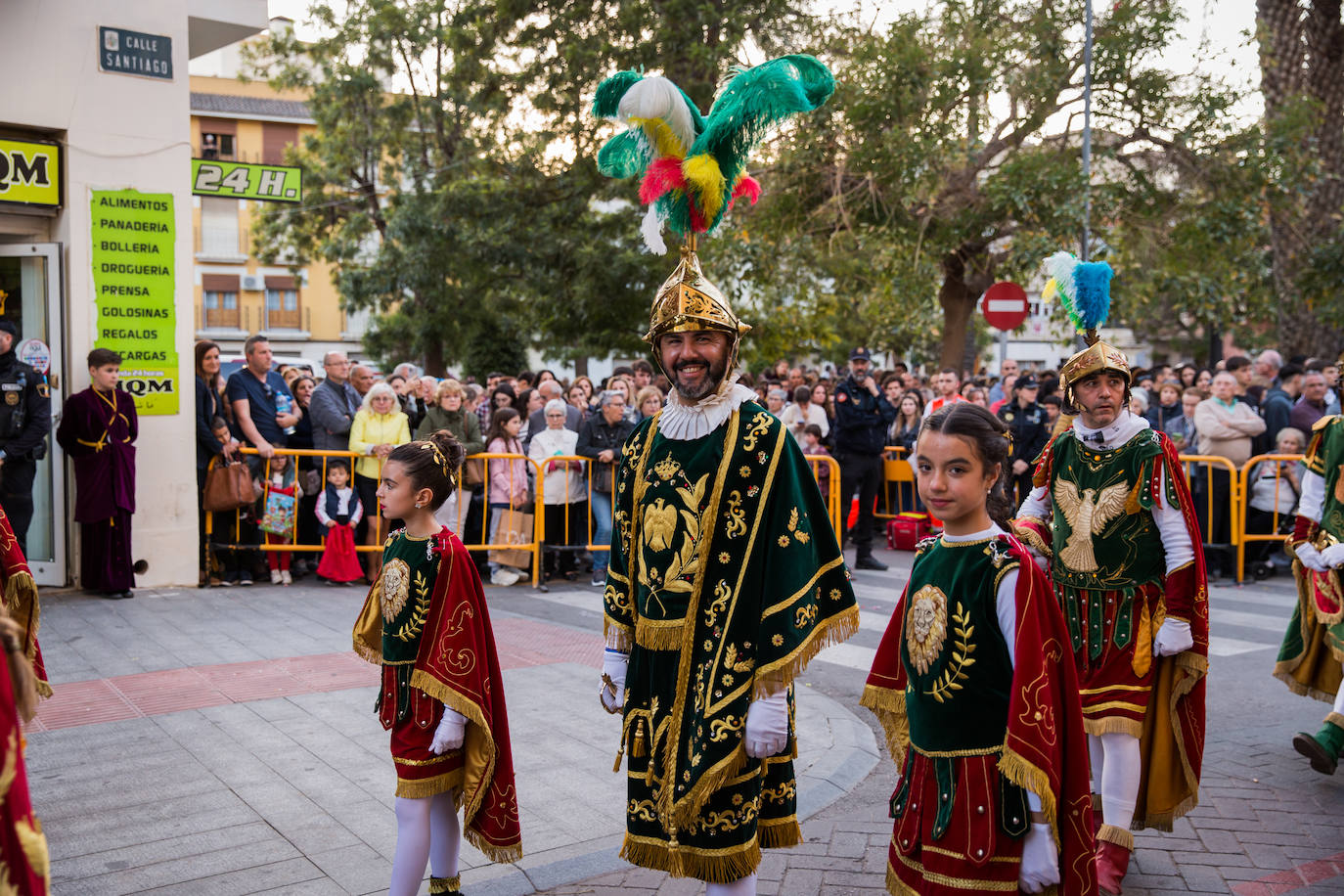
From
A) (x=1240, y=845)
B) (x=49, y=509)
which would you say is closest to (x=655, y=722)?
(x=1240, y=845)

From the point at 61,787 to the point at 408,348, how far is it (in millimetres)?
24554

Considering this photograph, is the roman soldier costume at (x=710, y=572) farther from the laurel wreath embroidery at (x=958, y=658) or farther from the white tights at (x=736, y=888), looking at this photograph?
the laurel wreath embroidery at (x=958, y=658)

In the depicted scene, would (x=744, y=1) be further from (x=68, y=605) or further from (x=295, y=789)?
(x=295, y=789)

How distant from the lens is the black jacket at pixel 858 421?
11.8m

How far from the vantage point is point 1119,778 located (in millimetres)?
4340

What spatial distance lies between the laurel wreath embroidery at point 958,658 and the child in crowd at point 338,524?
320 inches

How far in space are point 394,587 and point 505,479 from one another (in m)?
Result: 7.02

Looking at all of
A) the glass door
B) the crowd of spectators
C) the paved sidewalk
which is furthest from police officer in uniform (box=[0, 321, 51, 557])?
the crowd of spectators

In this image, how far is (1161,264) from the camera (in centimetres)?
1534

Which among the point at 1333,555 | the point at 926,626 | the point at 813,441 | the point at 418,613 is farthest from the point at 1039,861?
the point at 813,441

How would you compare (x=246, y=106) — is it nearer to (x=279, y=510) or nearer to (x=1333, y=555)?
(x=279, y=510)

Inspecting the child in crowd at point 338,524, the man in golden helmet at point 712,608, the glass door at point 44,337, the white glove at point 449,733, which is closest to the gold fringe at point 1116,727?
the man in golden helmet at point 712,608

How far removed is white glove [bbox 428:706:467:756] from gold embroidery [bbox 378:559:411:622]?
0.39m

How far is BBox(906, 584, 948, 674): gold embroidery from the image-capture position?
3.07 metres
